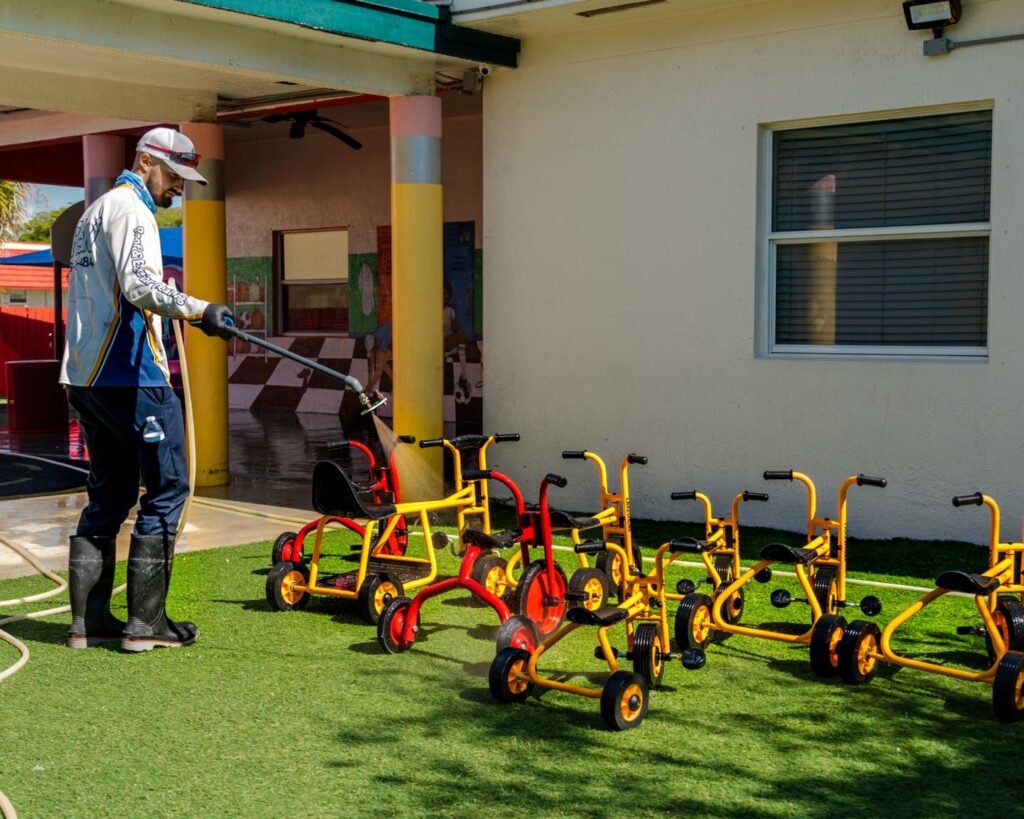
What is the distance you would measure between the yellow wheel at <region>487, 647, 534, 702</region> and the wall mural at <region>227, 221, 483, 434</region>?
11.4 meters

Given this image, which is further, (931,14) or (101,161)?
(101,161)

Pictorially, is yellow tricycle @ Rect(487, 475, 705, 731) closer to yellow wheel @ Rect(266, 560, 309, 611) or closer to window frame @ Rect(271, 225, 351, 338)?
yellow wheel @ Rect(266, 560, 309, 611)

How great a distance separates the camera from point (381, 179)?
1816 cm

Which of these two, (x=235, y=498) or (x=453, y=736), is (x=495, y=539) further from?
(x=235, y=498)

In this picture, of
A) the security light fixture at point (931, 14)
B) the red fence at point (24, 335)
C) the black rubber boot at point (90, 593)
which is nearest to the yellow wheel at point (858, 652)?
the black rubber boot at point (90, 593)

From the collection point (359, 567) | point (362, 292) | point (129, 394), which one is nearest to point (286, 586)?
point (359, 567)

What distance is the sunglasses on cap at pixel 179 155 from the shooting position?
622 centimetres

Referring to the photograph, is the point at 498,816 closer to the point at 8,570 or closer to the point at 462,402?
the point at 8,570

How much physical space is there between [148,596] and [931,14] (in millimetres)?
6025

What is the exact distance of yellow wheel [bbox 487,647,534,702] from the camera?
17.3 feet

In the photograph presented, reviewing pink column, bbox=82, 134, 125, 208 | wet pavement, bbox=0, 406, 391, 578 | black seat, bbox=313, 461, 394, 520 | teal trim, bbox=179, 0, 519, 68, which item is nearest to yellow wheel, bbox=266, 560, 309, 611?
black seat, bbox=313, 461, 394, 520

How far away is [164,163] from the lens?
628 centimetres

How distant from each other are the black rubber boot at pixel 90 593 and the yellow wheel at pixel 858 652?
11.1ft

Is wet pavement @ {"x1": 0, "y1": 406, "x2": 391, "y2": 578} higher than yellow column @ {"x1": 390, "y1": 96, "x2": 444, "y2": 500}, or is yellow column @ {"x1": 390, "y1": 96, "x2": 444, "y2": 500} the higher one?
yellow column @ {"x1": 390, "y1": 96, "x2": 444, "y2": 500}
